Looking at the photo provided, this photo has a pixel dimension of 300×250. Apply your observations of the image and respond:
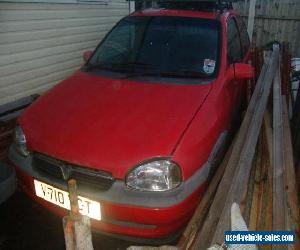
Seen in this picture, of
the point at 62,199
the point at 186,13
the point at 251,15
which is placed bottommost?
the point at 62,199

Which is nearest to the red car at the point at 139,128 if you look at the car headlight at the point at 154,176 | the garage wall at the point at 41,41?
the car headlight at the point at 154,176

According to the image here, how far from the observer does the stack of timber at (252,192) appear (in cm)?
229

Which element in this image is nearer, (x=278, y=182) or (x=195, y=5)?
(x=278, y=182)

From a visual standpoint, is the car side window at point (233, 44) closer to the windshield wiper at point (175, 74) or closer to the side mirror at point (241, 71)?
the side mirror at point (241, 71)

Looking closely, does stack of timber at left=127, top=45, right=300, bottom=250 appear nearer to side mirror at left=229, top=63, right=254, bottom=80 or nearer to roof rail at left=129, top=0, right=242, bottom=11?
side mirror at left=229, top=63, right=254, bottom=80

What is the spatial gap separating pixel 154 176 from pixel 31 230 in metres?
1.45

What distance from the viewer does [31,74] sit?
4949 millimetres

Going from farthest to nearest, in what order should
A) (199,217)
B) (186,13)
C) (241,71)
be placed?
(186,13), (241,71), (199,217)

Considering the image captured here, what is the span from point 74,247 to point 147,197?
61 cm

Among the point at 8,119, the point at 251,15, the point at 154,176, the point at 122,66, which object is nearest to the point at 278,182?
the point at 154,176

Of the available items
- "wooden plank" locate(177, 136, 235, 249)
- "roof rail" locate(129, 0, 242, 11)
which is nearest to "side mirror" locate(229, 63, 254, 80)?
"roof rail" locate(129, 0, 242, 11)

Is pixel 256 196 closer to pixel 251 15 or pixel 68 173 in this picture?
pixel 68 173

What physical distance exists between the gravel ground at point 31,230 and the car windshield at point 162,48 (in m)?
1.61

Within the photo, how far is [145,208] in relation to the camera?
7.54 feet
